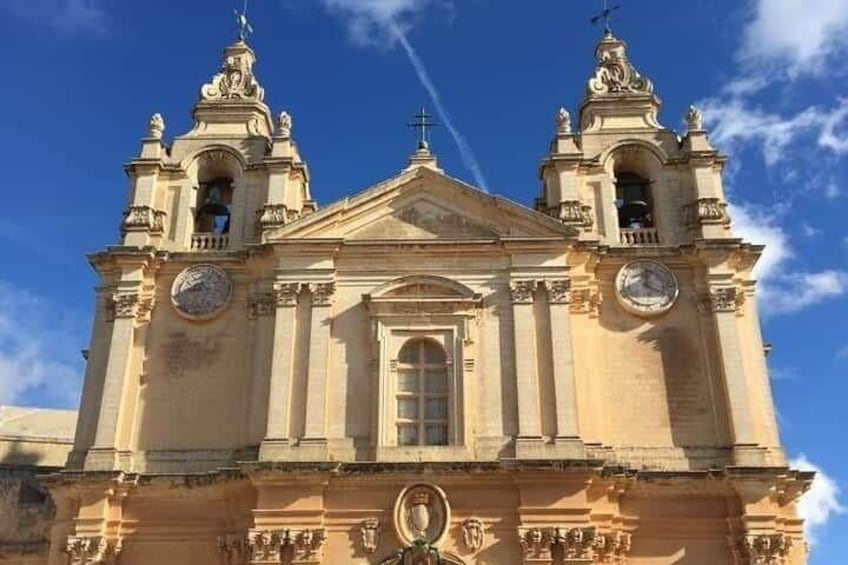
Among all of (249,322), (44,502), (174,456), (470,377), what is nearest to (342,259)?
(249,322)

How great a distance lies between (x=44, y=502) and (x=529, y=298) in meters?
13.7

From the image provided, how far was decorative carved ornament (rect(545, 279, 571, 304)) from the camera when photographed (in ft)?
76.4

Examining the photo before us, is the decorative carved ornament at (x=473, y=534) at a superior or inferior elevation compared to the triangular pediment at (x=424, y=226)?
inferior

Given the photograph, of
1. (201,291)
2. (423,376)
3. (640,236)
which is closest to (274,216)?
(201,291)

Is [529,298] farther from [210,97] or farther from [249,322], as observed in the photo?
[210,97]

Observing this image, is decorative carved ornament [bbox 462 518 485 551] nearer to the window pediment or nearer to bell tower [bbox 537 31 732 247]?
the window pediment

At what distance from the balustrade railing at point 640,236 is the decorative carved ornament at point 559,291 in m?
2.64

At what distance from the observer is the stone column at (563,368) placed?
70.8 feet

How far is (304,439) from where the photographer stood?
21.7 m

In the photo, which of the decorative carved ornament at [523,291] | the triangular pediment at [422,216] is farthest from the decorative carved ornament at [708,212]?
the decorative carved ornament at [523,291]

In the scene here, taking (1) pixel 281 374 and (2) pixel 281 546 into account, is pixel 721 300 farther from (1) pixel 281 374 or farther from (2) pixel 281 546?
(2) pixel 281 546

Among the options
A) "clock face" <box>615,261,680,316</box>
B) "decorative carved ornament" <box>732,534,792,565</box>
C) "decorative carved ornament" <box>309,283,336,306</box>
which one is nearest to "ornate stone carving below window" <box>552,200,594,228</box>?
"clock face" <box>615,261,680,316</box>

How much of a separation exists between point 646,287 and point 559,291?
2.43 metres

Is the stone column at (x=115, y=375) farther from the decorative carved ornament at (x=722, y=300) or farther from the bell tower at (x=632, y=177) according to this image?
the decorative carved ornament at (x=722, y=300)
